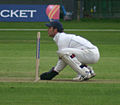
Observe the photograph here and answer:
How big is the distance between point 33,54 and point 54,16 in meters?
27.2

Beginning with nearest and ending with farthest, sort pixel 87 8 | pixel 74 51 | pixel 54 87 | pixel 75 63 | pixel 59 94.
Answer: pixel 59 94 → pixel 54 87 → pixel 75 63 → pixel 74 51 → pixel 87 8

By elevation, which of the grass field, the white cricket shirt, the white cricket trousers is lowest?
the grass field

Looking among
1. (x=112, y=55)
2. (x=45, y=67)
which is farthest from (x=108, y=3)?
(x=45, y=67)

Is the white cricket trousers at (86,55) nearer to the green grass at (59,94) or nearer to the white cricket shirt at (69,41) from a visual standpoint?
the white cricket shirt at (69,41)

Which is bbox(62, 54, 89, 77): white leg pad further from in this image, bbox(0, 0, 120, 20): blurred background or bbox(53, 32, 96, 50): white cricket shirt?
bbox(0, 0, 120, 20): blurred background

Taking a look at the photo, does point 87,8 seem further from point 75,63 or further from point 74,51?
point 75,63

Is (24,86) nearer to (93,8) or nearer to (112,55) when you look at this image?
(112,55)

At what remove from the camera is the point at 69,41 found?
11914mm

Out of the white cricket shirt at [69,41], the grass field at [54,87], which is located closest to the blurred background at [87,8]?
the grass field at [54,87]

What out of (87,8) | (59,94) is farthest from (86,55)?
(87,8)

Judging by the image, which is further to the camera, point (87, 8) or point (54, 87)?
point (87, 8)

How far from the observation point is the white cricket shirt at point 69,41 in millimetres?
11805

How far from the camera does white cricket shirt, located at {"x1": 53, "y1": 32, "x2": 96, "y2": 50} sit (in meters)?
11.8

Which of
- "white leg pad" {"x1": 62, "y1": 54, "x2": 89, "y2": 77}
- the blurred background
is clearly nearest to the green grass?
"white leg pad" {"x1": 62, "y1": 54, "x2": 89, "y2": 77}
